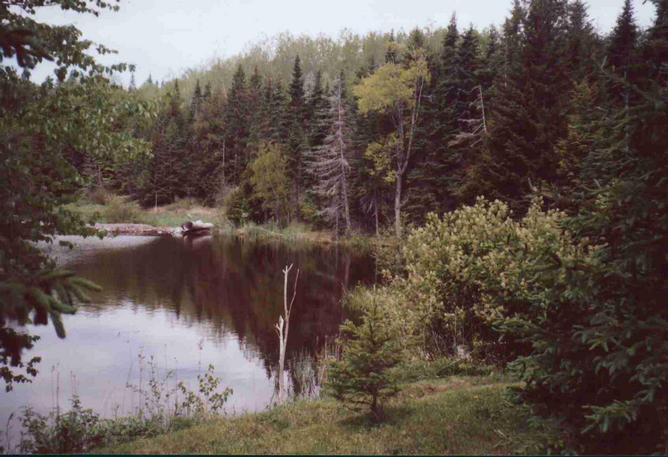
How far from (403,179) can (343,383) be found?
36131 millimetres

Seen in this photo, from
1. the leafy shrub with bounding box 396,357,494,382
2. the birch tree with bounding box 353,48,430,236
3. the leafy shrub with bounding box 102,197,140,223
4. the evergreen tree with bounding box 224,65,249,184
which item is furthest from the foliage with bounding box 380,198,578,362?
the leafy shrub with bounding box 102,197,140,223

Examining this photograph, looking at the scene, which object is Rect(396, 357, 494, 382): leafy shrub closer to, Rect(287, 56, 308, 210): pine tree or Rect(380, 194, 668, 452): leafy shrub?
Rect(380, 194, 668, 452): leafy shrub

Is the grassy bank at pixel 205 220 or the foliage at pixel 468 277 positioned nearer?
the foliage at pixel 468 277

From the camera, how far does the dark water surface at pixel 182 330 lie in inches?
514

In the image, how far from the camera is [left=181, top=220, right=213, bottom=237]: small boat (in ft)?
184

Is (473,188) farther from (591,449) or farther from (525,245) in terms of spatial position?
(591,449)

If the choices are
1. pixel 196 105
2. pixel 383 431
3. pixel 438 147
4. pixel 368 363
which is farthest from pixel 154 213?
pixel 383 431

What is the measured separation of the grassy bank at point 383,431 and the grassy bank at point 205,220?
3264cm

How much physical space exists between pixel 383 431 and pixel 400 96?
33.9 metres

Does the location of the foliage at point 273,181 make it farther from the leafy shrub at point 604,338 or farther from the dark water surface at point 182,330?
the leafy shrub at point 604,338

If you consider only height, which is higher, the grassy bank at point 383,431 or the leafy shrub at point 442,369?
the grassy bank at point 383,431

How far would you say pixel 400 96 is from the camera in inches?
1503

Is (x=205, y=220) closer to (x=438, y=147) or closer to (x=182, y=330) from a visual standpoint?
(x=438, y=147)

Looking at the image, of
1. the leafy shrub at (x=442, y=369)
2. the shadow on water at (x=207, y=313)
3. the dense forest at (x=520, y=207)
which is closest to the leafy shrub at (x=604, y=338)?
the dense forest at (x=520, y=207)
